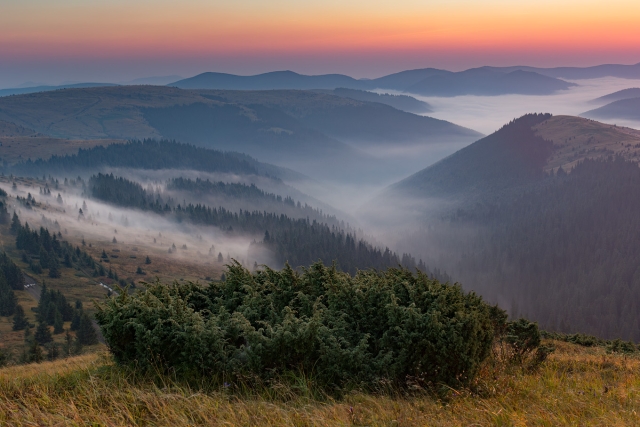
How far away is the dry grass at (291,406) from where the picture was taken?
10062 mm

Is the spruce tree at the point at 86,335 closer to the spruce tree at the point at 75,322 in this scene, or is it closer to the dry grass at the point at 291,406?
the spruce tree at the point at 75,322

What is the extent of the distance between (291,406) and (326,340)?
7.70ft

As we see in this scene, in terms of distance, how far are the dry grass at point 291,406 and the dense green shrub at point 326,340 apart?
728mm

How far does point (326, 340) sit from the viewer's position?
43.1 ft

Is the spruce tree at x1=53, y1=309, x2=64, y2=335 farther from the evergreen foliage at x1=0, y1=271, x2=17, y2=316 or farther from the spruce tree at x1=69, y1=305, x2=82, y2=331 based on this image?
the evergreen foliage at x1=0, y1=271, x2=17, y2=316

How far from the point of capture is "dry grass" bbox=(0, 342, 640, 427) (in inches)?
396

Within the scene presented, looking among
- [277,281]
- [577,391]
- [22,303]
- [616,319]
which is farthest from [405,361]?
[616,319]

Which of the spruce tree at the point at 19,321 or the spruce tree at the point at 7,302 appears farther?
the spruce tree at the point at 7,302

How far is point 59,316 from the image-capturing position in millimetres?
143375

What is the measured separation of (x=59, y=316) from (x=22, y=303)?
37543 mm

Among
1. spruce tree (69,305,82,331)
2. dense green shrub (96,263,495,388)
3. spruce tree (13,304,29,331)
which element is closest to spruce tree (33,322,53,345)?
spruce tree (69,305,82,331)

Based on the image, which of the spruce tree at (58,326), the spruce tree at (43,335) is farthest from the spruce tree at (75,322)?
the spruce tree at (43,335)

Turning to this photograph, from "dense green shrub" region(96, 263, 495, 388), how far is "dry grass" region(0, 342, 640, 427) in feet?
2.39

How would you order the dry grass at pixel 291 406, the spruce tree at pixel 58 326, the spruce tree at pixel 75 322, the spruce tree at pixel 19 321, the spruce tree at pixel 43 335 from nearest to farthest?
the dry grass at pixel 291 406
the spruce tree at pixel 43 335
the spruce tree at pixel 58 326
the spruce tree at pixel 19 321
the spruce tree at pixel 75 322
